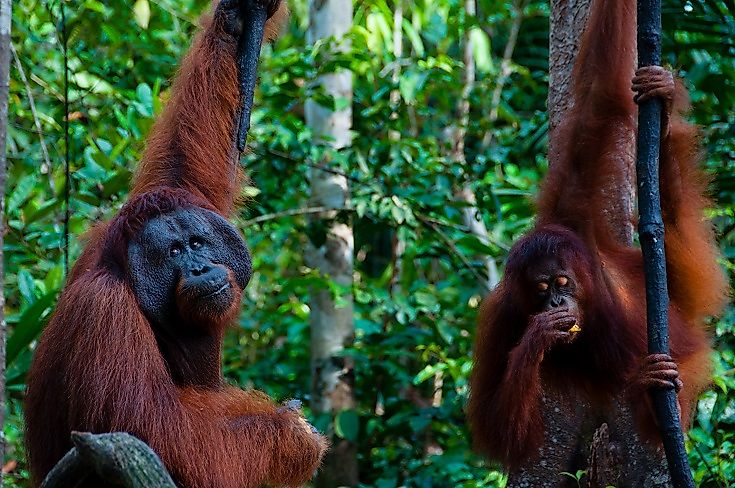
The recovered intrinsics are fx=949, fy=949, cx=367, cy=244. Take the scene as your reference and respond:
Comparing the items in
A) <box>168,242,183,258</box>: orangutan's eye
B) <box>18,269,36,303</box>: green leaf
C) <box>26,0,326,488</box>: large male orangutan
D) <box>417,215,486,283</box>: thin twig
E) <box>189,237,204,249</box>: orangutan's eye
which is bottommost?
<box>26,0,326,488</box>: large male orangutan

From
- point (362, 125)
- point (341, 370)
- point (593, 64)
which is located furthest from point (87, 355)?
point (362, 125)

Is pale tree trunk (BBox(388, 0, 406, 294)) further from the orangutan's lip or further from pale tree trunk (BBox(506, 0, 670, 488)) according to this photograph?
the orangutan's lip

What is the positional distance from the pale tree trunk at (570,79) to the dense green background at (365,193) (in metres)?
0.68

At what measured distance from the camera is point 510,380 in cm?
330

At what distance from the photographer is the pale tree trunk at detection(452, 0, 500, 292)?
492 cm

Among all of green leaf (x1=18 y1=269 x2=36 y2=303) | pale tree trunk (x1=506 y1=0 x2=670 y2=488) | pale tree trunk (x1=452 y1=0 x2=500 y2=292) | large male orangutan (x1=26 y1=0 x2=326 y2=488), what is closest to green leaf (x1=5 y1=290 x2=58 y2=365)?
green leaf (x1=18 y1=269 x2=36 y2=303)

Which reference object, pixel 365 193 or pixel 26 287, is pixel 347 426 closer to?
pixel 365 193

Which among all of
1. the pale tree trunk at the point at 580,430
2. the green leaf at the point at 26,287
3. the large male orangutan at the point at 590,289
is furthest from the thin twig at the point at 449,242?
the green leaf at the point at 26,287

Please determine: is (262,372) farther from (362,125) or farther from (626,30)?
(626,30)

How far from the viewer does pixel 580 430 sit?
3.27 meters

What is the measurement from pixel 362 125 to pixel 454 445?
186 centimetres

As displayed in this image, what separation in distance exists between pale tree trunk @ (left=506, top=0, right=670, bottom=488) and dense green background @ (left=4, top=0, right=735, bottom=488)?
0.30m

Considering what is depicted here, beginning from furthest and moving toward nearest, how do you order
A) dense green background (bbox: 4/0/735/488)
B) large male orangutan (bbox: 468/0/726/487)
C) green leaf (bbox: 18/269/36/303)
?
dense green background (bbox: 4/0/735/488)
green leaf (bbox: 18/269/36/303)
large male orangutan (bbox: 468/0/726/487)

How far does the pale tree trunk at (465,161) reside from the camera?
16.1 feet
